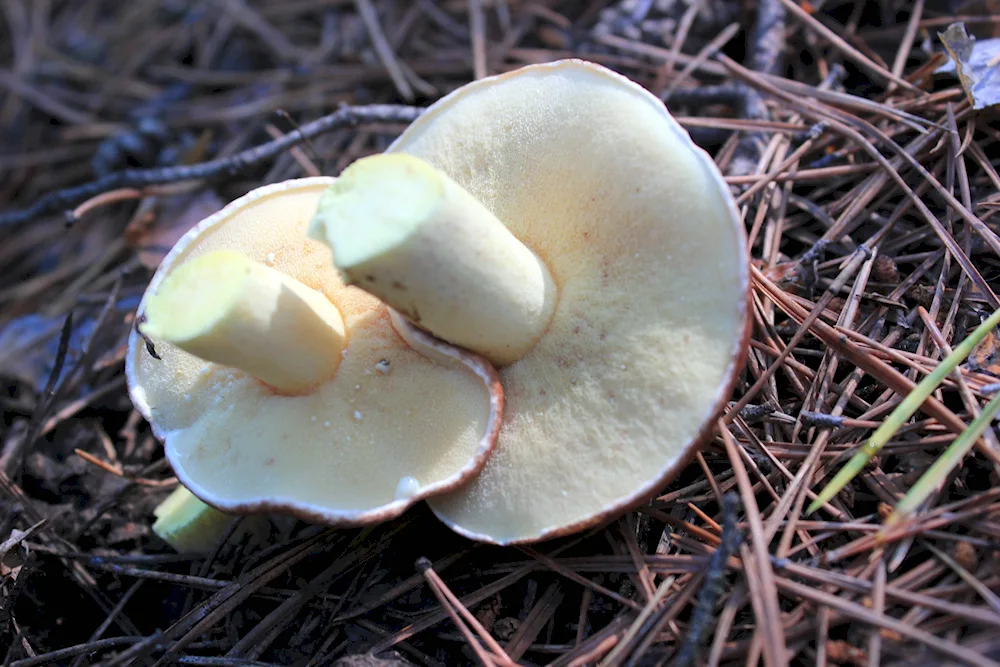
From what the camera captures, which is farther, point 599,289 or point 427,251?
point 599,289

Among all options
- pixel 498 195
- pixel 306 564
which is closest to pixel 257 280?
pixel 498 195

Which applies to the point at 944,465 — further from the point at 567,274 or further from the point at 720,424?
the point at 567,274

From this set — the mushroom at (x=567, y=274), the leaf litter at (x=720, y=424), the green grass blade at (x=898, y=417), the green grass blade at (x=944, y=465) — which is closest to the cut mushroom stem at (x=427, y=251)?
the mushroom at (x=567, y=274)

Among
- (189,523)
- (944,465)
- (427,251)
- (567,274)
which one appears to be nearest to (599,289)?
(567,274)

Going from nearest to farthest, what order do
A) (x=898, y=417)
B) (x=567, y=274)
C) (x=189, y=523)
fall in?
(x=898, y=417)
(x=567, y=274)
(x=189, y=523)

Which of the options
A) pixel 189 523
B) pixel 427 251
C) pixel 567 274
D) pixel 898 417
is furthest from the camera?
pixel 189 523

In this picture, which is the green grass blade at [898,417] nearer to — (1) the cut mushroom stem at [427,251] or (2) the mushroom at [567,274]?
(2) the mushroom at [567,274]

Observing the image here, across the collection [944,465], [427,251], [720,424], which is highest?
[427,251]
